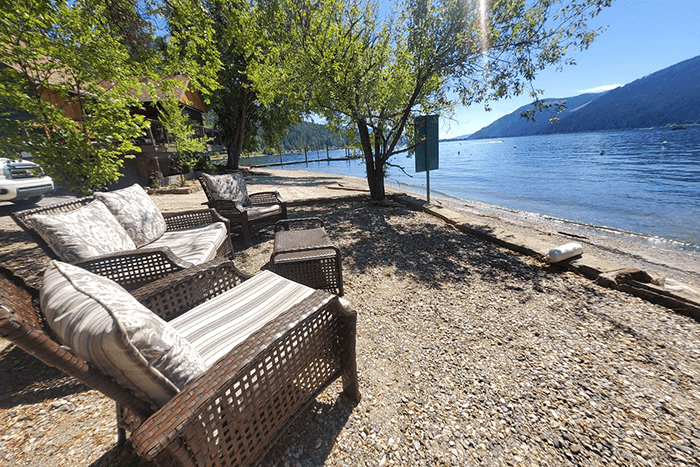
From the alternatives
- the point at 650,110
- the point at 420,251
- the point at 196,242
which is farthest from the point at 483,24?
the point at 650,110

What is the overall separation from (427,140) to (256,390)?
8.32 metres

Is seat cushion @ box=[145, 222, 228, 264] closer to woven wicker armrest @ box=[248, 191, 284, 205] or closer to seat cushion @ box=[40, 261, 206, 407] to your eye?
seat cushion @ box=[40, 261, 206, 407]

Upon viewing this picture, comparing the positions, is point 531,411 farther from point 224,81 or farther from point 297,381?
point 224,81

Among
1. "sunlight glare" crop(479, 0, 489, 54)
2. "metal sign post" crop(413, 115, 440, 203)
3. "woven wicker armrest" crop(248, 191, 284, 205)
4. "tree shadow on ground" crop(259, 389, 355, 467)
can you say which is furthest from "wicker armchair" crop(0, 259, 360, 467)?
"sunlight glare" crop(479, 0, 489, 54)

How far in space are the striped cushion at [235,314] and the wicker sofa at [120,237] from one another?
72 centimetres

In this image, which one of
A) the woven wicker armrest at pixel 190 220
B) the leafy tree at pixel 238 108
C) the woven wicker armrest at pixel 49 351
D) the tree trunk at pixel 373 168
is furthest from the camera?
the leafy tree at pixel 238 108

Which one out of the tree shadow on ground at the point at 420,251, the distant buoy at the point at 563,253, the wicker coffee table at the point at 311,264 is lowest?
the tree shadow on ground at the point at 420,251

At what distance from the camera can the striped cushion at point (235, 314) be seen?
1654mm

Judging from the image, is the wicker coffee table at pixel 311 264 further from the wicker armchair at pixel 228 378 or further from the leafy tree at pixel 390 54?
the leafy tree at pixel 390 54

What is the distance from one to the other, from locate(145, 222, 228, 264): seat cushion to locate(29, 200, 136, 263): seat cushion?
430 mm

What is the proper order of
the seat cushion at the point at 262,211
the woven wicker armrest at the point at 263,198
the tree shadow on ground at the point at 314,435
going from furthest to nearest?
1. the woven wicker armrest at the point at 263,198
2. the seat cushion at the point at 262,211
3. the tree shadow on ground at the point at 314,435

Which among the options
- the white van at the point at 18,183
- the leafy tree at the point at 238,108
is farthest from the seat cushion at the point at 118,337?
the leafy tree at the point at 238,108

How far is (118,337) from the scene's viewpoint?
2.99ft

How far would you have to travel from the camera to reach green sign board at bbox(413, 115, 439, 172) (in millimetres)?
8180
